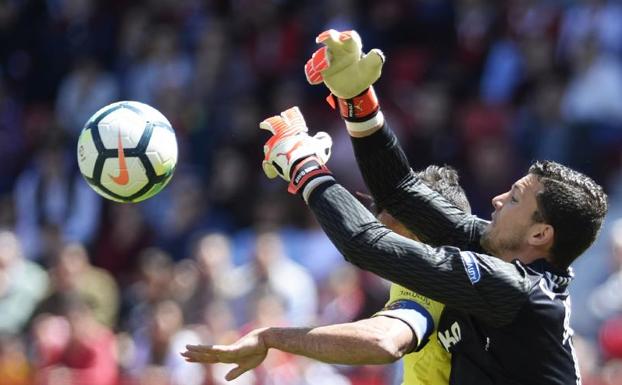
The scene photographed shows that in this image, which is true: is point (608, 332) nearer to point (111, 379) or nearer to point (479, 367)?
point (111, 379)

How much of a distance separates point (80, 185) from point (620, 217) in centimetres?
555

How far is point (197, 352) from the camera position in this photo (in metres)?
4.63

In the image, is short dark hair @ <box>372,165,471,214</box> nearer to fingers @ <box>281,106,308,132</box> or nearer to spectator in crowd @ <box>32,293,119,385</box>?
fingers @ <box>281,106,308,132</box>

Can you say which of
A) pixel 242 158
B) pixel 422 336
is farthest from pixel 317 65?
pixel 242 158

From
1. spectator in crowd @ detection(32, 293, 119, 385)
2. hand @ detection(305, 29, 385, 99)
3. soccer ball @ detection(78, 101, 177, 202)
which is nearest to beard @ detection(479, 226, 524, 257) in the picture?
hand @ detection(305, 29, 385, 99)

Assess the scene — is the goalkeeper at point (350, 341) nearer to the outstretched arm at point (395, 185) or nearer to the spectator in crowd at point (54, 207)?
the outstretched arm at point (395, 185)

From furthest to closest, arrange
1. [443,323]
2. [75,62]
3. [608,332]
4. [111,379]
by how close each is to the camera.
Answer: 1. [75,62]
2. [111,379]
3. [608,332]
4. [443,323]

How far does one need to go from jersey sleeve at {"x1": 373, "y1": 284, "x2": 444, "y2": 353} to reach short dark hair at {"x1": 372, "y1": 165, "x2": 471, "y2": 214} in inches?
27.2

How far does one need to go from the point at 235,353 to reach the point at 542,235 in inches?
50.5

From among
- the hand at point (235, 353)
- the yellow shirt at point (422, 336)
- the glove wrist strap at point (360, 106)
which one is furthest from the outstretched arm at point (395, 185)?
the hand at point (235, 353)

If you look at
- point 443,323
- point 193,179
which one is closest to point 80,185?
point 193,179

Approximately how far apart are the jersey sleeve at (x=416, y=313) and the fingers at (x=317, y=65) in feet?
3.09

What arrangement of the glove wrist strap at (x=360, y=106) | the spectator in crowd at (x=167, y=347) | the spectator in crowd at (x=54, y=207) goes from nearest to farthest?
the glove wrist strap at (x=360, y=106) < the spectator in crowd at (x=167, y=347) < the spectator in crowd at (x=54, y=207)

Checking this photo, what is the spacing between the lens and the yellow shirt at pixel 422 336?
4832 mm
